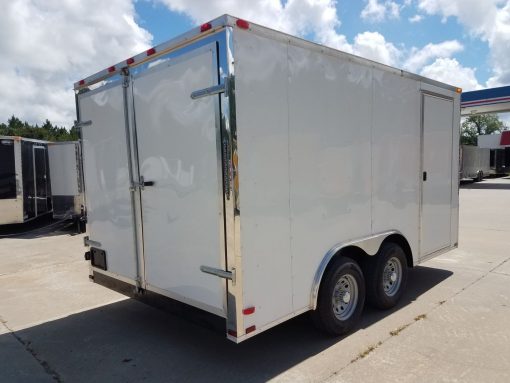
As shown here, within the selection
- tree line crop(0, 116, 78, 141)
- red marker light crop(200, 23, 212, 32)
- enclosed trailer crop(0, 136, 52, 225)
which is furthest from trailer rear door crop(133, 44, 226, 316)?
tree line crop(0, 116, 78, 141)

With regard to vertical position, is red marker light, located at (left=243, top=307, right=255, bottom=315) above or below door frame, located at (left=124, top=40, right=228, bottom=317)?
below

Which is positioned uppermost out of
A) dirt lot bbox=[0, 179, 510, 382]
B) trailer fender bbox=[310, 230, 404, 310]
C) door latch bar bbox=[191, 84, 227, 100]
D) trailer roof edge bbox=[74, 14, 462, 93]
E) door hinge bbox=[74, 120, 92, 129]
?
trailer roof edge bbox=[74, 14, 462, 93]

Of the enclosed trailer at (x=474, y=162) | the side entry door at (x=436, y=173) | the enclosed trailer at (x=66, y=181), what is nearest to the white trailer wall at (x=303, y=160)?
the side entry door at (x=436, y=173)

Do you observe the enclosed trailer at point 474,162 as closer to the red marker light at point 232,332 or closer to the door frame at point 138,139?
the door frame at point 138,139

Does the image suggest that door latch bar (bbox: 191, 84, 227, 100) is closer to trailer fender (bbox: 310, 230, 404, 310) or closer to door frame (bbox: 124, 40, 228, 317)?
door frame (bbox: 124, 40, 228, 317)

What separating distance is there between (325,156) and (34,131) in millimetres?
79486

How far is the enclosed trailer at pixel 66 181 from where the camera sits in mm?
10977

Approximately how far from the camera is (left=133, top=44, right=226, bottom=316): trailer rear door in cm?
316

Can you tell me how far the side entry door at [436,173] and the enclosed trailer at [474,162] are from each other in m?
22.4

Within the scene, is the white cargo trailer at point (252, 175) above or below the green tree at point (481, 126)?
below

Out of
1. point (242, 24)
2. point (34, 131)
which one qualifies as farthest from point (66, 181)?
point (34, 131)

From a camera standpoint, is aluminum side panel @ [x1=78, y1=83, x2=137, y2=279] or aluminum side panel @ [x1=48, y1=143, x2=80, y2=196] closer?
aluminum side panel @ [x1=78, y1=83, x2=137, y2=279]

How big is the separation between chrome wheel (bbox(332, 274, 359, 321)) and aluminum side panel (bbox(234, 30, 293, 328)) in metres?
0.77

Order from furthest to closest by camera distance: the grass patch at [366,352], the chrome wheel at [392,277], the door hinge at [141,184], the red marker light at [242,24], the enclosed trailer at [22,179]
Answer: the enclosed trailer at [22,179] < the chrome wheel at [392,277] < the door hinge at [141,184] < the grass patch at [366,352] < the red marker light at [242,24]
